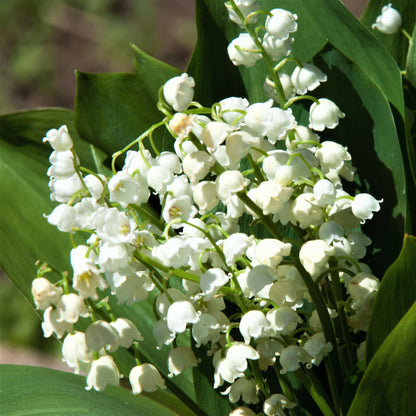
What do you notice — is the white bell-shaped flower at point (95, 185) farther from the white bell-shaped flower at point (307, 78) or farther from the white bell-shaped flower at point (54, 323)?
the white bell-shaped flower at point (307, 78)

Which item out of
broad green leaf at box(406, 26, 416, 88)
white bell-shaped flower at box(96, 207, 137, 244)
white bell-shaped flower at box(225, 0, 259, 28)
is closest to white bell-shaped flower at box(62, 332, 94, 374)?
white bell-shaped flower at box(96, 207, 137, 244)

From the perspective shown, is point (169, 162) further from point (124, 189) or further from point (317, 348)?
point (317, 348)

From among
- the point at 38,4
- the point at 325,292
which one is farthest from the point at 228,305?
the point at 38,4

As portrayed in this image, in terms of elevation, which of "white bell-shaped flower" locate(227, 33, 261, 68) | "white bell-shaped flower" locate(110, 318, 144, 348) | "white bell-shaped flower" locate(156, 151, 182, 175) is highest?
"white bell-shaped flower" locate(227, 33, 261, 68)

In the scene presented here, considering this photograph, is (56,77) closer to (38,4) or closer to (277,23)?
(38,4)

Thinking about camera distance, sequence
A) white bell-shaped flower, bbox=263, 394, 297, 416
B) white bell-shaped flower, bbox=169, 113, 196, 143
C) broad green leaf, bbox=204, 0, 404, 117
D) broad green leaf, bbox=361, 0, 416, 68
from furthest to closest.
→ broad green leaf, bbox=361, 0, 416, 68 < broad green leaf, bbox=204, 0, 404, 117 < white bell-shaped flower, bbox=263, 394, 297, 416 < white bell-shaped flower, bbox=169, 113, 196, 143

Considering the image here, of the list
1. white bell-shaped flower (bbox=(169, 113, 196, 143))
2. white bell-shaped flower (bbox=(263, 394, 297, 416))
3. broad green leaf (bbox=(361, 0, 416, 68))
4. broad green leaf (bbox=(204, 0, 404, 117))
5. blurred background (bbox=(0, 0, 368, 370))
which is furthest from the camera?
blurred background (bbox=(0, 0, 368, 370))

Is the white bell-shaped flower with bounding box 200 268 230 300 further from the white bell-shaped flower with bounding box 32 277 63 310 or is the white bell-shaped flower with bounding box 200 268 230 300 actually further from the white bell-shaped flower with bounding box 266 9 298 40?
the white bell-shaped flower with bounding box 266 9 298 40

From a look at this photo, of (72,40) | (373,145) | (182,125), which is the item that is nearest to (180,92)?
(182,125)

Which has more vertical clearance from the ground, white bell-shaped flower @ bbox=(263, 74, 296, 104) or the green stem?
white bell-shaped flower @ bbox=(263, 74, 296, 104)
